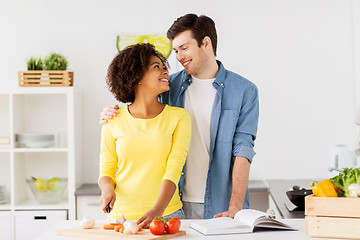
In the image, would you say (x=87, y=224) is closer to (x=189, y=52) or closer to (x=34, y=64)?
(x=189, y=52)

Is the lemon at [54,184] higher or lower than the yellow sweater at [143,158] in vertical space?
lower

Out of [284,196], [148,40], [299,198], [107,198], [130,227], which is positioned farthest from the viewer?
[148,40]

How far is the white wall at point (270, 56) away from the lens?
152 inches

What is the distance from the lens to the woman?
195cm

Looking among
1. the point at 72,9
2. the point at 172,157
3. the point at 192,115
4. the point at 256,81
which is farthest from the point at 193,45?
the point at 72,9

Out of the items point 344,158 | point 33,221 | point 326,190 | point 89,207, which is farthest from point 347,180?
point 33,221

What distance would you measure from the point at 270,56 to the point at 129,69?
2.06 m

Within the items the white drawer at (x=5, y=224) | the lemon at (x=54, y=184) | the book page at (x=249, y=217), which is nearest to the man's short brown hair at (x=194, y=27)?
the book page at (x=249, y=217)

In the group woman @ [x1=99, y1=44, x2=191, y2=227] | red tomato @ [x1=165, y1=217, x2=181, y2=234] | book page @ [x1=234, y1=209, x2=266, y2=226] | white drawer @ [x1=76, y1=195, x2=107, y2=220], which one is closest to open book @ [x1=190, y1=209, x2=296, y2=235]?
book page @ [x1=234, y1=209, x2=266, y2=226]

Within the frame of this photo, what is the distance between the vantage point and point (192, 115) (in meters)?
2.31

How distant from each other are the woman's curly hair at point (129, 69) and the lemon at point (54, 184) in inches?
68.1

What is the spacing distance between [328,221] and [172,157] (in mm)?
663

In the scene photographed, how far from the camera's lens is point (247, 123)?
7.51 feet

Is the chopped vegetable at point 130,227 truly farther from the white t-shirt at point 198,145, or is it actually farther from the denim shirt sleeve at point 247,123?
the denim shirt sleeve at point 247,123
